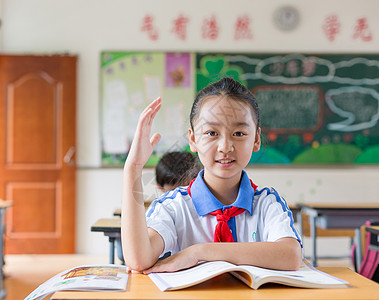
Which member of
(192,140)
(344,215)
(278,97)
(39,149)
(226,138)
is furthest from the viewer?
(278,97)

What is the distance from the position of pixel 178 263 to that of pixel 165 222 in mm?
195

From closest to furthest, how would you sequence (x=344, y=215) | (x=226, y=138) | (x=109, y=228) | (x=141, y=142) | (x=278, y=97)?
(x=141, y=142), (x=226, y=138), (x=109, y=228), (x=344, y=215), (x=278, y=97)

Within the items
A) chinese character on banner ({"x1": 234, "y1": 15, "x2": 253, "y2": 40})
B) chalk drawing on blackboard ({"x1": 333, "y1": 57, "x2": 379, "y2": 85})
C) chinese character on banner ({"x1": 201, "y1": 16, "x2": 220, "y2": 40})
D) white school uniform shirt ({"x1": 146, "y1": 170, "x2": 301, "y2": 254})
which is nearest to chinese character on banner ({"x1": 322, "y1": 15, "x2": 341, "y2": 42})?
chalk drawing on blackboard ({"x1": 333, "y1": 57, "x2": 379, "y2": 85})

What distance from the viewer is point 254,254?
3.04ft

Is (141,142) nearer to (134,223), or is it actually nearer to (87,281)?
(134,223)

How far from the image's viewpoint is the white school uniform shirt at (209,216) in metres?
1.09

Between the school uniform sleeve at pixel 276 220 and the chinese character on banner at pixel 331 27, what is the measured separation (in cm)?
402

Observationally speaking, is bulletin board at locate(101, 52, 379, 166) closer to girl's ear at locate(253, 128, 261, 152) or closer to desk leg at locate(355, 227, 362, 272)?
desk leg at locate(355, 227, 362, 272)

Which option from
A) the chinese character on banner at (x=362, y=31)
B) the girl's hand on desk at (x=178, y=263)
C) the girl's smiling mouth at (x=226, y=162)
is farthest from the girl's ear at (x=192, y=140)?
the chinese character on banner at (x=362, y=31)

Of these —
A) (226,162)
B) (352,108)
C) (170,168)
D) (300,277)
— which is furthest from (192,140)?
(352,108)

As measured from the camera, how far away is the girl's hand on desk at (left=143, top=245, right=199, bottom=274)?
0.90 m

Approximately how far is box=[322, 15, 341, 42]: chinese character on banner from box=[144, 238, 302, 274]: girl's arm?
14.0ft

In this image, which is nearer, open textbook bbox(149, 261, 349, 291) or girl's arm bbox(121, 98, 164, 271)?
open textbook bbox(149, 261, 349, 291)

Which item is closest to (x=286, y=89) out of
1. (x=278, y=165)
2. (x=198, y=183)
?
(x=278, y=165)
